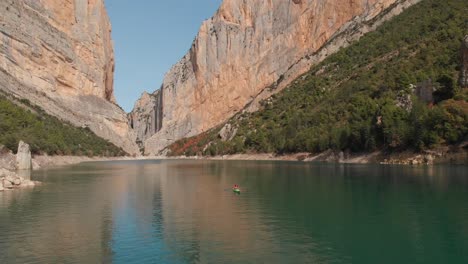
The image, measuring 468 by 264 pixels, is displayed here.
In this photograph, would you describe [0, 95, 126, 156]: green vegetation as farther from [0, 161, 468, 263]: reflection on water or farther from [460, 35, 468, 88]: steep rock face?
[460, 35, 468, 88]: steep rock face

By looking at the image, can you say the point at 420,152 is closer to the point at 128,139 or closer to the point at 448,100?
the point at 448,100

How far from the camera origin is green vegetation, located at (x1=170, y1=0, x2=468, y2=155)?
207 ft

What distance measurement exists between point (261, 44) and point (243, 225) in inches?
6452

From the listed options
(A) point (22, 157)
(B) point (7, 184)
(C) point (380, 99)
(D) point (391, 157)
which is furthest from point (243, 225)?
(C) point (380, 99)

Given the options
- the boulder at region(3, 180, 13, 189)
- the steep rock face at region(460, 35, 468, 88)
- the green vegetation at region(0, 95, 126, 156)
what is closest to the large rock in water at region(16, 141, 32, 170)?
the green vegetation at region(0, 95, 126, 156)

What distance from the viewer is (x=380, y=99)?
8181 cm

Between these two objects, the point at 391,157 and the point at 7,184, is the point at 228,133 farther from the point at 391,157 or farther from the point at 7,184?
the point at 7,184

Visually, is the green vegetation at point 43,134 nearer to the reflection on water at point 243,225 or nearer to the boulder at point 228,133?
the boulder at point 228,133

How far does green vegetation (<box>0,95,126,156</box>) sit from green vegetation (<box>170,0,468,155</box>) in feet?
119

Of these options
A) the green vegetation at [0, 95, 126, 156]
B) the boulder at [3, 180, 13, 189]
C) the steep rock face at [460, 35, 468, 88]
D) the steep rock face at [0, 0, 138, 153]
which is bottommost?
the boulder at [3, 180, 13, 189]

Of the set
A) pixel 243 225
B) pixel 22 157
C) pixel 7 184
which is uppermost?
pixel 22 157

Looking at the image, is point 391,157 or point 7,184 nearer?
point 7,184

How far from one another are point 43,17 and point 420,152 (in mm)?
120290

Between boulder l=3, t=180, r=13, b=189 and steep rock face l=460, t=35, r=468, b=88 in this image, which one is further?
steep rock face l=460, t=35, r=468, b=88
